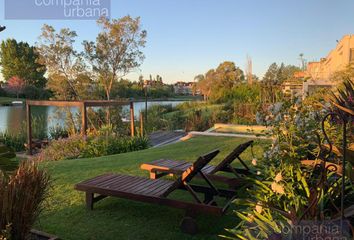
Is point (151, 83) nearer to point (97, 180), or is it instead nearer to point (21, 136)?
point (21, 136)

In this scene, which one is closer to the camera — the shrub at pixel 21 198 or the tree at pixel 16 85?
the shrub at pixel 21 198

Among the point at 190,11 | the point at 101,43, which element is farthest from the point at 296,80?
the point at 101,43

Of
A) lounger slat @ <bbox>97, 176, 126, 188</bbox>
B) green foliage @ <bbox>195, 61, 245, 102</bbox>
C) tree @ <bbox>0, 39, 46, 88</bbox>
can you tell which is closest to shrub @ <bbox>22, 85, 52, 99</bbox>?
tree @ <bbox>0, 39, 46, 88</bbox>

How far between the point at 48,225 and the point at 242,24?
42.9ft

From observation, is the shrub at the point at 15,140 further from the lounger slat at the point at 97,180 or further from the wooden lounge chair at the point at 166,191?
the wooden lounge chair at the point at 166,191

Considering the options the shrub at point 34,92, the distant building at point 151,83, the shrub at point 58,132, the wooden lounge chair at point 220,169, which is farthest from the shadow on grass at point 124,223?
the shrub at point 34,92

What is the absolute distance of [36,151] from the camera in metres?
10.7

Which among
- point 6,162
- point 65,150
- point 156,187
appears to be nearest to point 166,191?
point 156,187

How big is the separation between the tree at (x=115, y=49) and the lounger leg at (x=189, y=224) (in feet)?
42.5

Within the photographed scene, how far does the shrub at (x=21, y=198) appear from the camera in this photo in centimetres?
226

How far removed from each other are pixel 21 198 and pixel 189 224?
1640 mm

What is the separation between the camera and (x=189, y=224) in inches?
125

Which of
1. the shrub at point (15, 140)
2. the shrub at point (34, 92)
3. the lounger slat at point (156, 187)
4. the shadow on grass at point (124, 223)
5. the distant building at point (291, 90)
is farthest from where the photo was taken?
the shrub at point (34, 92)

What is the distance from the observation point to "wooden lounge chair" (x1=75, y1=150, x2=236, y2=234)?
3193mm
